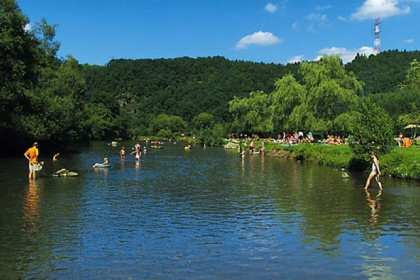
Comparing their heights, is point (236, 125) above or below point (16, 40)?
below

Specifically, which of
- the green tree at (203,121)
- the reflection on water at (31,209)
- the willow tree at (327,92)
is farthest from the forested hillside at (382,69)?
the reflection on water at (31,209)

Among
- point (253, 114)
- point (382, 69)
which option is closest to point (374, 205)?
point (253, 114)

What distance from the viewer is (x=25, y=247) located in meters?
12.7

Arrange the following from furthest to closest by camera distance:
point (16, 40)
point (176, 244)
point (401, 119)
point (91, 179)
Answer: point (401, 119), point (16, 40), point (91, 179), point (176, 244)

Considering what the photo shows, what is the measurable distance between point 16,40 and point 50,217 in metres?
35.6

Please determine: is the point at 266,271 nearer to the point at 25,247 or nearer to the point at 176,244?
the point at 176,244

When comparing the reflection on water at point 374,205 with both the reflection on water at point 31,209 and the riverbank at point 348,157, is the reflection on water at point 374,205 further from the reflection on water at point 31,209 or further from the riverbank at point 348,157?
the reflection on water at point 31,209

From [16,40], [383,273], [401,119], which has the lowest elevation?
[383,273]

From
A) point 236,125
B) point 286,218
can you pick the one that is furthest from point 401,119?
point 286,218

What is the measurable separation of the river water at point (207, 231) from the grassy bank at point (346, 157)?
11.3 ft

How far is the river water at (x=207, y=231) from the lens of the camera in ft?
36.2

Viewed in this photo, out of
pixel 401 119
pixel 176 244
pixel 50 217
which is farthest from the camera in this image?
pixel 401 119

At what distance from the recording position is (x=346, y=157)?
132ft

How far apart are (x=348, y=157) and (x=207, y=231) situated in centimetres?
2743
